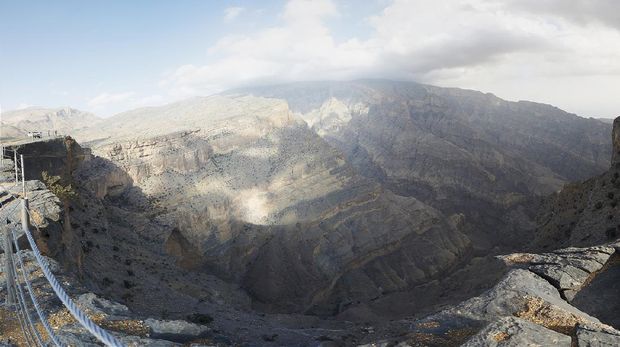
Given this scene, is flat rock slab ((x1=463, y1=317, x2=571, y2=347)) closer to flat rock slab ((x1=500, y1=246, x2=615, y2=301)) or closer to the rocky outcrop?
the rocky outcrop

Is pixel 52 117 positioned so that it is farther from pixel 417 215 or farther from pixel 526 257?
pixel 526 257

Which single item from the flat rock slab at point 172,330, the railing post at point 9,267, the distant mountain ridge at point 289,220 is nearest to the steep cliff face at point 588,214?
the distant mountain ridge at point 289,220

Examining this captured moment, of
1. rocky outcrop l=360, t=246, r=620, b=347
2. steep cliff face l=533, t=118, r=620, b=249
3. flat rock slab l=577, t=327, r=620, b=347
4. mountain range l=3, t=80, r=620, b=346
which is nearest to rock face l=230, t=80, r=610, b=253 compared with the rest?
mountain range l=3, t=80, r=620, b=346

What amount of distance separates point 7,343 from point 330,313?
44.0 m

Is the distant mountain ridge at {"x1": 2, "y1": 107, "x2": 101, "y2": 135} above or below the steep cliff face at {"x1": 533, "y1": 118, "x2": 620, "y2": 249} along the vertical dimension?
above

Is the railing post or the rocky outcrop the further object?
the railing post

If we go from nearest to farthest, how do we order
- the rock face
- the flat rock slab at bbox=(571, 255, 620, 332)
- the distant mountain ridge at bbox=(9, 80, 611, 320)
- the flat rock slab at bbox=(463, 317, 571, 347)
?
the flat rock slab at bbox=(463, 317, 571, 347)
the flat rock slab at bbox=(571, 255, 620, 332)
the distant mountain ridge at bbox=(9, 80, 611, 320)
the rock face

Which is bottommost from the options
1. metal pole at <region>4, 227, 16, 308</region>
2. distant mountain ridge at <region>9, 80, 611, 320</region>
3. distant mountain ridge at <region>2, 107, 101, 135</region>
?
distant mountain ridge at <region>9, 80, 611, 320</region>

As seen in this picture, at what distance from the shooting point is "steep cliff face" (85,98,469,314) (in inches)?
2212

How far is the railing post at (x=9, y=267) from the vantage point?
9.39 m

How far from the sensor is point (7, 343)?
8977 mm

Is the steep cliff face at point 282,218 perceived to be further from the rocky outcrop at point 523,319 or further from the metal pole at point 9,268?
the rocky outcrop at point 523,319

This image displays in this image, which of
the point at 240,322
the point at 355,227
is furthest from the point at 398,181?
the point at 240,322

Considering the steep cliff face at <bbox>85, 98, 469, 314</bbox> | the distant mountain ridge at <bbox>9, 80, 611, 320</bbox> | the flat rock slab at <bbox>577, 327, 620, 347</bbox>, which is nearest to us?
the flat rock slab at <bbox>577, 327, 620, 347</bbox>
